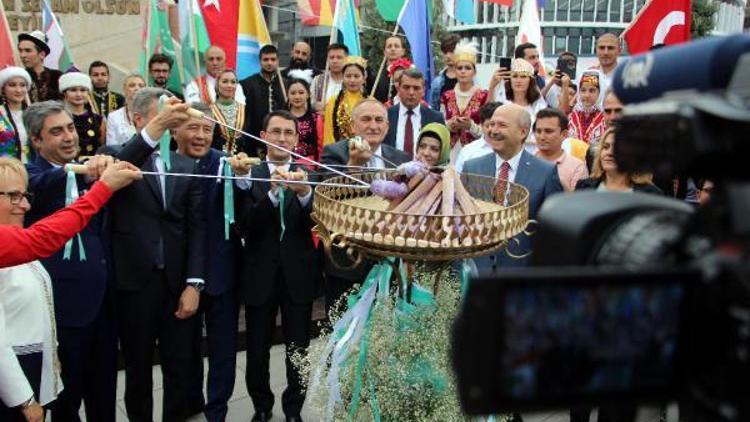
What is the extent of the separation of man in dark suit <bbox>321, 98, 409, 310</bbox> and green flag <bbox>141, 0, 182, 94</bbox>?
2.02m

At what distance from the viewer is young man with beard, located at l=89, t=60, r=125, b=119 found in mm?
7688

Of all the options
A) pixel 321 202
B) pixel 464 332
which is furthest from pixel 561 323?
pixel 321 202

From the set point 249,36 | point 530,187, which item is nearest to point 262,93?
point 249,36

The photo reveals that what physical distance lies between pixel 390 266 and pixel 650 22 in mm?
4843

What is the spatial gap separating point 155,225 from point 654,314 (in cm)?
315

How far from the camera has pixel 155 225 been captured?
374 centimetres

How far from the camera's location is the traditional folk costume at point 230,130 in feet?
21.2

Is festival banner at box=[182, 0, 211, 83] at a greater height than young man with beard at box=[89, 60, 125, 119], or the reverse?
festival banner at box=[182, 0, 211, 83]

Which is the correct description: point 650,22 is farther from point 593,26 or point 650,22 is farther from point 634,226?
point 593,26

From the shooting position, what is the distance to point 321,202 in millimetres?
2713

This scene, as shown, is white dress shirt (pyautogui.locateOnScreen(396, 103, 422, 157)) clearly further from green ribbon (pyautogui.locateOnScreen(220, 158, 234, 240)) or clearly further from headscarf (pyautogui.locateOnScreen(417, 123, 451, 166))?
green ribbon (pyautogui.locateOnScreen(220, 158, 234, 240))

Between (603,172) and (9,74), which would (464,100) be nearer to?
(603,172)

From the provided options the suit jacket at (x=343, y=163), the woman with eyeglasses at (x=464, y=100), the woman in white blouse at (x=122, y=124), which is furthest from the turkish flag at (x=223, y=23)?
the suit jacket at (x=343, y=163)

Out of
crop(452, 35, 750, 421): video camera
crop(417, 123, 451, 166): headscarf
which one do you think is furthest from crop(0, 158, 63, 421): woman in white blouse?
crop(452, 35, 750, 421): video camera
